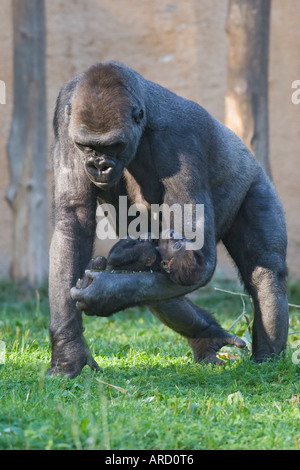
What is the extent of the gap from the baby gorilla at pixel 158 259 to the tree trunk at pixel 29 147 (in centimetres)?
438

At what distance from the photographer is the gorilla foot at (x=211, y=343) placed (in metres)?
4.37

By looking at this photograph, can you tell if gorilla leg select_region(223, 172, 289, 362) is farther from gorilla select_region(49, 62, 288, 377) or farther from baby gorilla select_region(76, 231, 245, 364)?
baby gorilla select_region(76, 231, 245, 364)

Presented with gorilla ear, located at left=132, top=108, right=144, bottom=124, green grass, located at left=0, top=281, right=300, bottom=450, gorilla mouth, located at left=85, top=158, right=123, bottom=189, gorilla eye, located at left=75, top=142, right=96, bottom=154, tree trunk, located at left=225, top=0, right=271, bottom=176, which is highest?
tree trunk, located at left=225, top=0, right=271, bottom=176

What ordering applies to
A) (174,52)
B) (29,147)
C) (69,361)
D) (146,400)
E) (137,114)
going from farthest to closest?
1. (174,52)
2. (29,147)
3. (69,361)
4. (137,114)
5. (146,400)

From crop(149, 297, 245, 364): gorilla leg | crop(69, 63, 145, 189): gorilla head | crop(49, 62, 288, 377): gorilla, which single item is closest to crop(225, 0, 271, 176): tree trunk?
crop(49, 62, 288, 377): gorilla

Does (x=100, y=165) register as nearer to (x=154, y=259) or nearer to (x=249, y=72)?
(x=154, y=259)

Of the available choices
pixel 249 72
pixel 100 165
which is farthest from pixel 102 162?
pixel 249 72

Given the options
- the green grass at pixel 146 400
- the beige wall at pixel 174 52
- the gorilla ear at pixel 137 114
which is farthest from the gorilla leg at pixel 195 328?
the beige wall at pixel 174 52

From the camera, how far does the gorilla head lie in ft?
11.2

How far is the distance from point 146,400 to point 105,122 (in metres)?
1.22

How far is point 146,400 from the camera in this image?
3.29 m

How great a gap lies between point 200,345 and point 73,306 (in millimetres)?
985

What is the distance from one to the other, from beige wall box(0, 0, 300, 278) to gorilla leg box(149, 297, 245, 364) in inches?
195
